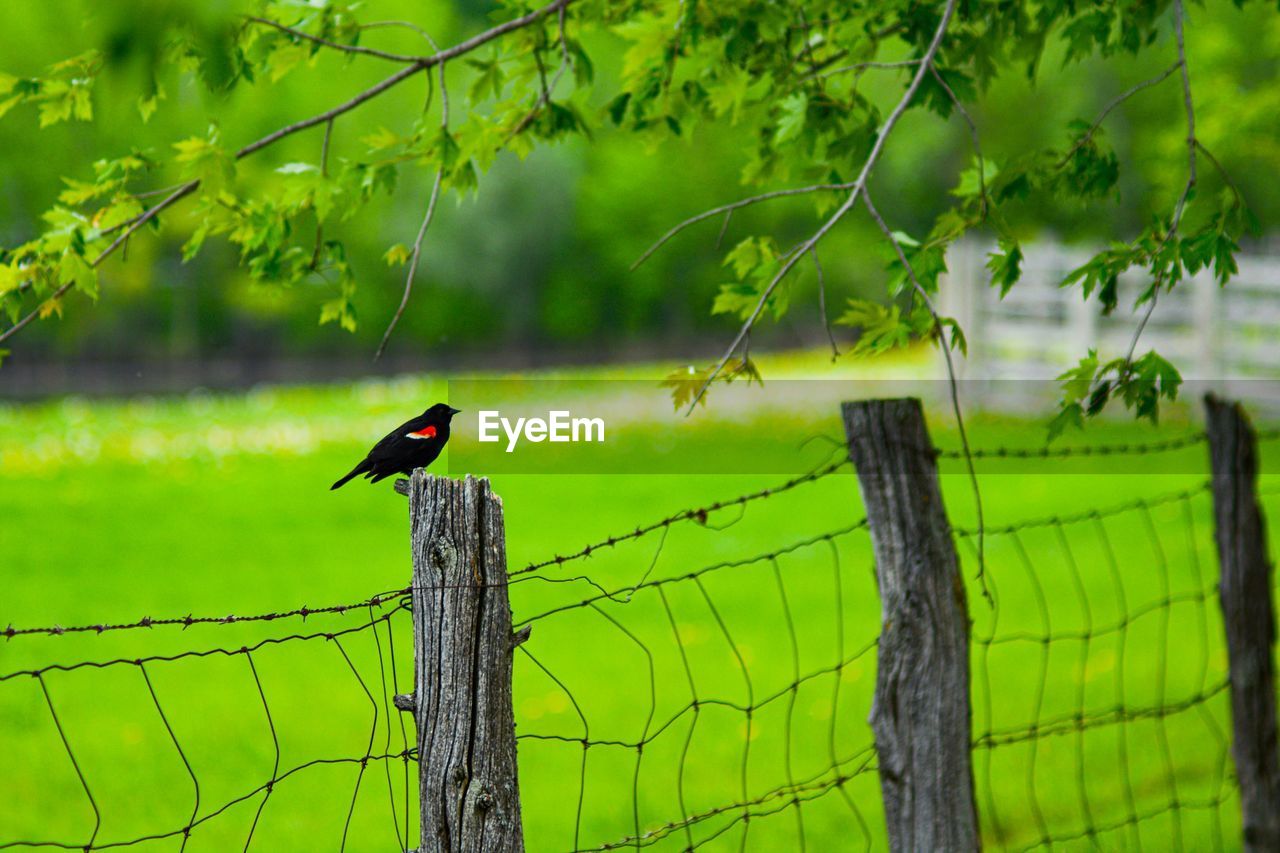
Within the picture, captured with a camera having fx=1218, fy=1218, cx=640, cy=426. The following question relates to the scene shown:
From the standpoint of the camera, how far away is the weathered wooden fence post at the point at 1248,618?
13.7 feet

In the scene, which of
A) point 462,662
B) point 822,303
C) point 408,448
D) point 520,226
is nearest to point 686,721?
point 822,303

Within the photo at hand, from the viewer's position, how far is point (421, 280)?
143 ft

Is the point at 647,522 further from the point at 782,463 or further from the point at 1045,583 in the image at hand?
the point at 1045,583

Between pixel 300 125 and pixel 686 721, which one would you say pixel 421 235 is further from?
pixel 686 721

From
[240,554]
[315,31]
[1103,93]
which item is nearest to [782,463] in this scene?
[240,554]

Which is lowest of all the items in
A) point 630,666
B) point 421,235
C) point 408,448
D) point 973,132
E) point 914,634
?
point 630,666

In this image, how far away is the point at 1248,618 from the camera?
13.9ft

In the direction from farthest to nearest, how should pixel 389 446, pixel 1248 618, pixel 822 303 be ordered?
pixel 1248 618 < pixel 822 303 < pixel 389 446

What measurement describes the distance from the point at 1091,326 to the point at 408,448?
1959 centimetres

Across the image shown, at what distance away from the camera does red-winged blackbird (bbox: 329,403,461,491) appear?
220 cm

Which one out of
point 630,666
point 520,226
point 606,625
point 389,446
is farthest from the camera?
point 520,226

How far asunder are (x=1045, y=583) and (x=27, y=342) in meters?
37.9

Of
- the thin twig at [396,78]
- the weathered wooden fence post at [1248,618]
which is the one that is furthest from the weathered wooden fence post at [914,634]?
the weathered wooden fence post at [1248,618]

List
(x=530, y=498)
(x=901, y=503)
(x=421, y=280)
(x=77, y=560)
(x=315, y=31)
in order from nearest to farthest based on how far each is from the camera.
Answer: (x=901, y=503) → (x=315, y=31) → (x=77, y=560) → (x=530, y=498) → (x=421, y=280)
